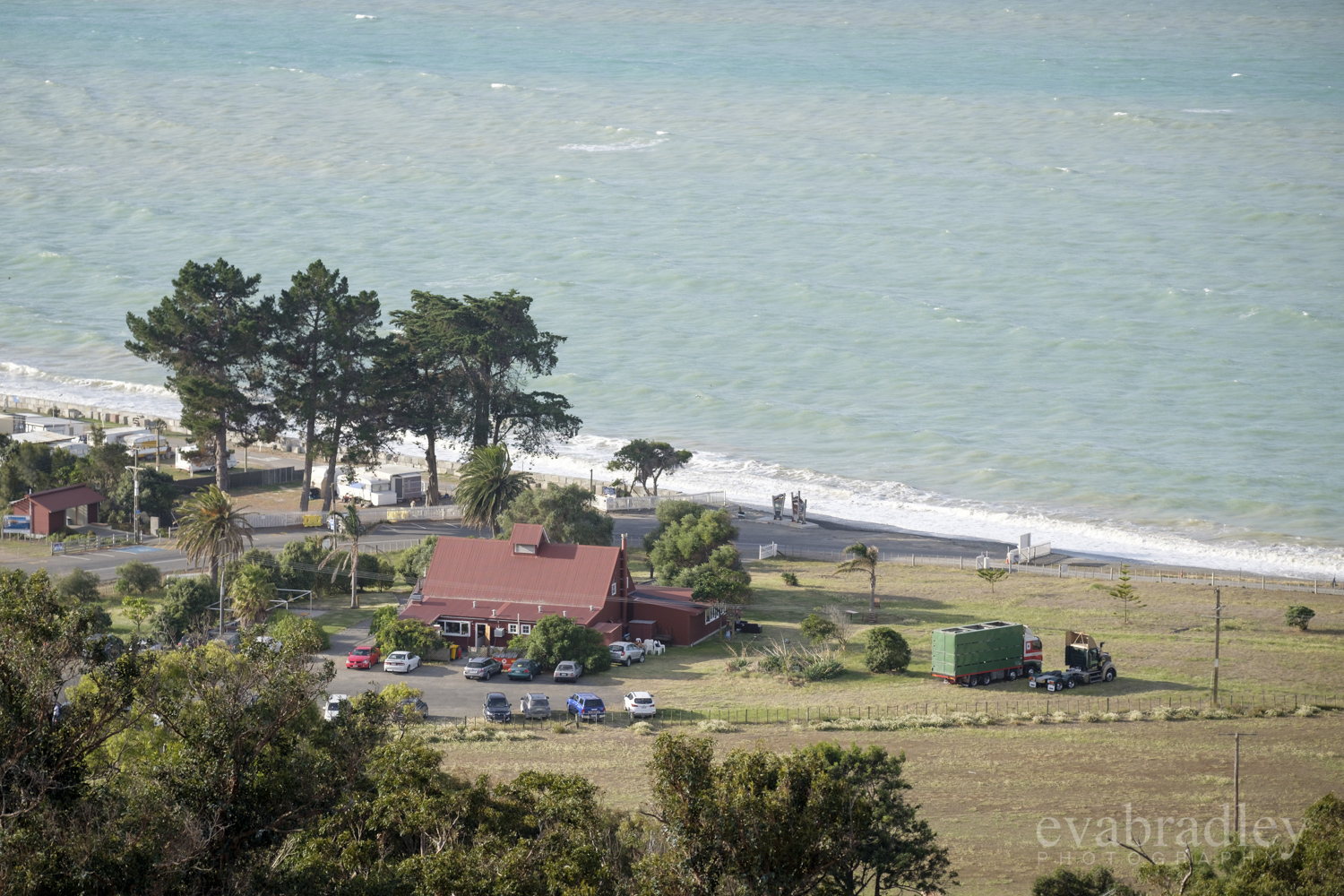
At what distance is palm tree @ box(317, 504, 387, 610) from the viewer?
65.3 m

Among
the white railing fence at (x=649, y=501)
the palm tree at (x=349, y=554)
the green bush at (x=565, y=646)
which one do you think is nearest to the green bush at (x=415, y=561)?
the palm tree at (x=349, y=554)

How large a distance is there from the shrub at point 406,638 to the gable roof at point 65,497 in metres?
25.2

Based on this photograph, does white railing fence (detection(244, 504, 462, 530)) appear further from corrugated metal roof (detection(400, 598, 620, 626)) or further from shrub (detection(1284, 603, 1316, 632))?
shrub (detection(1284, 603, 1316, 632))

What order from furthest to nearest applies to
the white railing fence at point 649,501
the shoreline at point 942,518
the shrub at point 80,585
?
the white railing fence at point 649,501
the shoreline at point 942,518
the shrub at point 80,585

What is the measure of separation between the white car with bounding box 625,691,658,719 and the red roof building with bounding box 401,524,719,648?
8.21m

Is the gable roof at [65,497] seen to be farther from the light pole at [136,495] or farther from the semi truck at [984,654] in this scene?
the semi truck at [984,654]

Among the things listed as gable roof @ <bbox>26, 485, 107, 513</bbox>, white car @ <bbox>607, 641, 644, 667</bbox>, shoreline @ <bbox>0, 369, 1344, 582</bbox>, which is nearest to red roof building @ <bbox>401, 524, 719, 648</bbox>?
white car @ <bbox>607, 641, 644, 667</bbox>

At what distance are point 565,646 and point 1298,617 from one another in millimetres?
30940

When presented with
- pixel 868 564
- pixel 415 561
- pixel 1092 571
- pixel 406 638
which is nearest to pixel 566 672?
pixel 406 638

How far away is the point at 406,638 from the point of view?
192 feet

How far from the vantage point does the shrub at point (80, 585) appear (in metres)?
61.9

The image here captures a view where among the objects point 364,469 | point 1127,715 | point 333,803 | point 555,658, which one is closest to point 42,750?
point 333,803

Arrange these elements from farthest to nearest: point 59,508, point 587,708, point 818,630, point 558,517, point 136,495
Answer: point 136,495 → point 59,508 → point 558,517 → point 818,630 → point 587,708

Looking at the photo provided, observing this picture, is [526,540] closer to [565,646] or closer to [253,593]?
[565,646]
